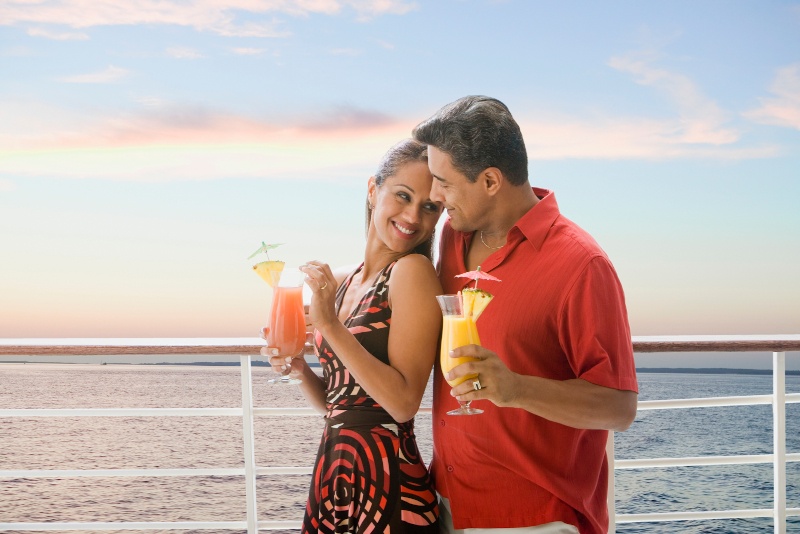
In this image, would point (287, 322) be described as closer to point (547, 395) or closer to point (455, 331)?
point (455, 331)

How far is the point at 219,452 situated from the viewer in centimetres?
4506

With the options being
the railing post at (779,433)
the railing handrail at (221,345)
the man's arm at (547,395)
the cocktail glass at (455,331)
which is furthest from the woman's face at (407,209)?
the railing post at (779,433)

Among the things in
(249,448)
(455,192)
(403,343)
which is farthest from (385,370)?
(249,448)

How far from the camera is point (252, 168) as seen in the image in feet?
150

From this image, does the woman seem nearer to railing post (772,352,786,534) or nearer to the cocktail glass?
the cocktail glass

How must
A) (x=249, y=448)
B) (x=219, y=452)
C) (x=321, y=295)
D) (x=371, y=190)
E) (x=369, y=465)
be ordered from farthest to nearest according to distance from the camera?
1. (x=219, y=452)
2. (x=249, y=448)
3. (x=371, y=190)
4. (x=369, y=465)
5. (x=321, y=295)

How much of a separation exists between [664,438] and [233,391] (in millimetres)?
31042

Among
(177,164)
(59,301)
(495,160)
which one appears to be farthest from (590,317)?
(177,164)

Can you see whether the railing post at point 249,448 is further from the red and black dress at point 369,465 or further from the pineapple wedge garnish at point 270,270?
the red and black dress at point 369,465

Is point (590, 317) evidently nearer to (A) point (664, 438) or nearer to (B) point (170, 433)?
(A) point (664, 438)

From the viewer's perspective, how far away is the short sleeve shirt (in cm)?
152

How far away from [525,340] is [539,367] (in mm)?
69

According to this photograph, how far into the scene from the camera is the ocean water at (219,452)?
3725cm

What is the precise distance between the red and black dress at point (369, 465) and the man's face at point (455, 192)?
0.69 feet
